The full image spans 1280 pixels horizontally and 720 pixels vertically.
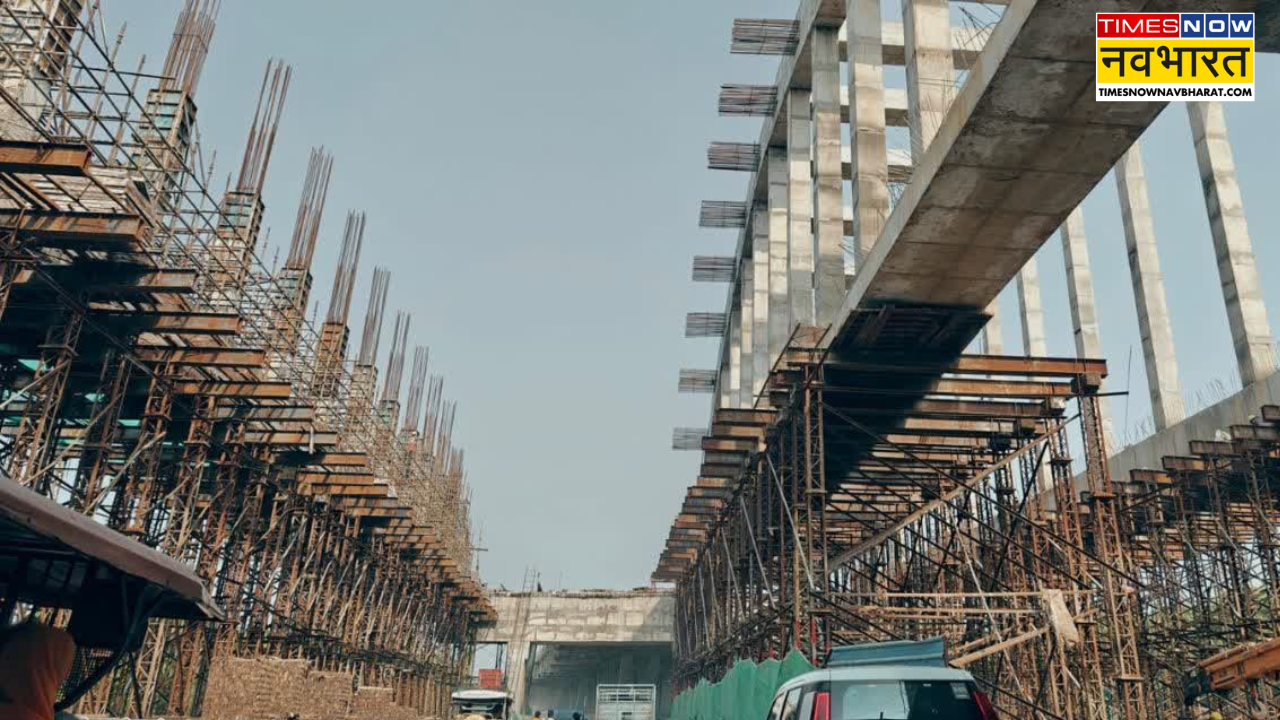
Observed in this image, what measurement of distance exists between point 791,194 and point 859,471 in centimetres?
748

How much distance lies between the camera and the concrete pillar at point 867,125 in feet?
63.8

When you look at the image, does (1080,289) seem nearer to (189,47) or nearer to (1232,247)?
(1232,247)

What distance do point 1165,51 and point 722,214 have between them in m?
27.1

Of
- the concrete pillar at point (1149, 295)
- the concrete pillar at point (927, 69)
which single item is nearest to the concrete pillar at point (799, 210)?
the concrete pillar at point (927, 69)

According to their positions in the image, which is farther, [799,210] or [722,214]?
[722,214]

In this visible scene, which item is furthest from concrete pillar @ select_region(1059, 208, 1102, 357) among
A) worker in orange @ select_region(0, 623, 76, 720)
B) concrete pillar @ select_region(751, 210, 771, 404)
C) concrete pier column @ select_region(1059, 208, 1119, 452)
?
worker in orange @ select_region(0, 623, 76, 720)

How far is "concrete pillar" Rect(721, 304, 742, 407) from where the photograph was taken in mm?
41000

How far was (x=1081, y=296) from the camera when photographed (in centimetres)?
3322

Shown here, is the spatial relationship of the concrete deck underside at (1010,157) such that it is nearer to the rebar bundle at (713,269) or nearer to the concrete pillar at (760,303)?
the concrete pillar at (760,303)

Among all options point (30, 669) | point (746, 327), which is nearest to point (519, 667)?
point (746, 327)

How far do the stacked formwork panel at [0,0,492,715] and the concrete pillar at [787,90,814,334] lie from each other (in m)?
11.9

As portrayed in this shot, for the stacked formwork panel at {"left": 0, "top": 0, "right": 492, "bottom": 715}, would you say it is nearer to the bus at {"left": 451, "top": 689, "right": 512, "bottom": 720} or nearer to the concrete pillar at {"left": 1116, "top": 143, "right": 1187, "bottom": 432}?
the bus at {"left": 451, "top": 689, "right": 512, "bottom": 720}

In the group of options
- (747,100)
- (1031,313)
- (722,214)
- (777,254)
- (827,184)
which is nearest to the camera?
(827,184)

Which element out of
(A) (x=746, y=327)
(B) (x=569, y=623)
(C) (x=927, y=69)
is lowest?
(B) (x=569, y=623)
